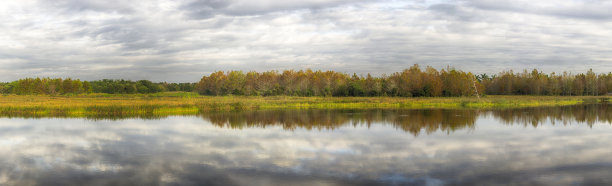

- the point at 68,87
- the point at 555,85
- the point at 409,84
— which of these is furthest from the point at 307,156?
the point at 68,87

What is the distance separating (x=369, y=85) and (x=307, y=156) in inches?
2780

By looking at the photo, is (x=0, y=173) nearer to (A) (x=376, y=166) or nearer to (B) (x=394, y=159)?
(A) (x=376, y=166)

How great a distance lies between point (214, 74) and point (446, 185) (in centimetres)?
13727

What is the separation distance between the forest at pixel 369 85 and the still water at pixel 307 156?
5227 centimetres

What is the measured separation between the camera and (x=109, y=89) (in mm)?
113438

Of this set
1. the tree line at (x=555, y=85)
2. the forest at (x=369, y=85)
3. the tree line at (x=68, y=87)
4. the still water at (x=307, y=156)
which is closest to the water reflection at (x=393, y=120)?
the still water at (x=307, y=156)

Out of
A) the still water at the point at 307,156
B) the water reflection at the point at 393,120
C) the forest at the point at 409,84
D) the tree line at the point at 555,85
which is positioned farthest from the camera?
the tree line at the point at 555,85

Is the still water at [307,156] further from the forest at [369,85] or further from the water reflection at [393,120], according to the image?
the forest at [369,85]

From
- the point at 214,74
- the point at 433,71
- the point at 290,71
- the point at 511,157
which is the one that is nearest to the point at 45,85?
the point at 214,74

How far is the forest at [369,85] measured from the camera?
76.2 metres

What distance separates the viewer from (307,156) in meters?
13.7

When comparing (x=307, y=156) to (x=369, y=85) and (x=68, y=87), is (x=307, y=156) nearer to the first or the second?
(x=369, y=85)

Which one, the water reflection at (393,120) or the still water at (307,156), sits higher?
the water reflection at (393,120)

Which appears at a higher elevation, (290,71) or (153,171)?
(290,71)
